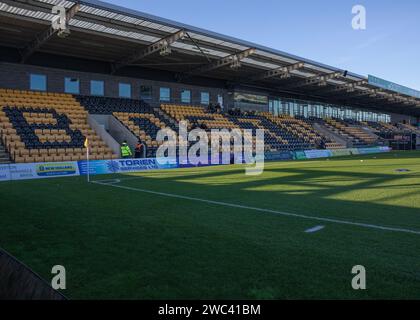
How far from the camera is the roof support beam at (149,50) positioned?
83.8 ft

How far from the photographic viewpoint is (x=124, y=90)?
110 ft

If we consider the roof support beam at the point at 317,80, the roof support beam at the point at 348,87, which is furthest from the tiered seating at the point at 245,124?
the roof support beam at the point at 348,87

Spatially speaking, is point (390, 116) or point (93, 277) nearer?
point (93, 277)

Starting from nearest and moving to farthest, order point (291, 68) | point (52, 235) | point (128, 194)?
point (52, 235), point (128, 194), point (291, 68)

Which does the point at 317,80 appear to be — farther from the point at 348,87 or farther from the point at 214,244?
the point at 214,244

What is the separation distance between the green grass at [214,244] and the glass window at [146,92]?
2422cm

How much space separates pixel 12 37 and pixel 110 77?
922 centimetres

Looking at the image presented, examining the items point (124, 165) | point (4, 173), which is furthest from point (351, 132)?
point (4, 173)

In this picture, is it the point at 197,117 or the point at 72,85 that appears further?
the point at 197,117

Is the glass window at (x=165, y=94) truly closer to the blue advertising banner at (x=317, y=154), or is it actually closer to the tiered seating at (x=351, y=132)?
the blue advertising banner at (x=317, y=154)

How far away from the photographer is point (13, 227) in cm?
741

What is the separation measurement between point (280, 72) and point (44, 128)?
24.0 m
